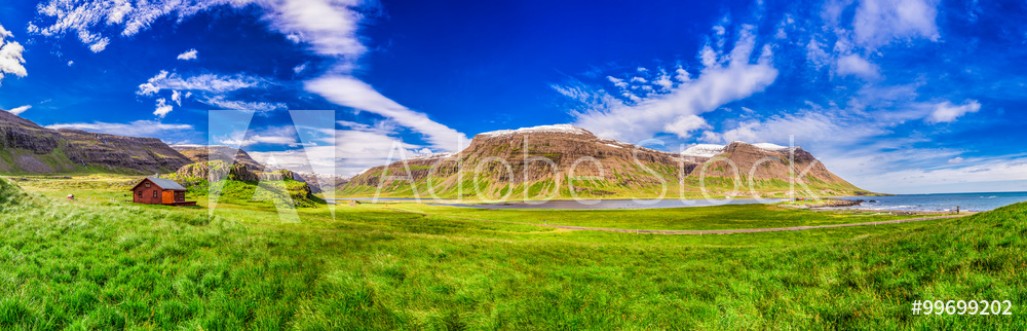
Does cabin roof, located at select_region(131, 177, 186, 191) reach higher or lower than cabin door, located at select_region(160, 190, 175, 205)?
higher

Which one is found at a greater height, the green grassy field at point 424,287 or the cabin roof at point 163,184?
the cabin roof at point 163,184

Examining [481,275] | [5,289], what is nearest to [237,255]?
[5,289]

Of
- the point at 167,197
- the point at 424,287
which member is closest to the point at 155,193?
the point at 167,197

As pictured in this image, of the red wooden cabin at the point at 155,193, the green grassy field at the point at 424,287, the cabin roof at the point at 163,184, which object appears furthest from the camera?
the cabin roof at the point at 163,184

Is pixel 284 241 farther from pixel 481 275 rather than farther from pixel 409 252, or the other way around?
pixel 481 275

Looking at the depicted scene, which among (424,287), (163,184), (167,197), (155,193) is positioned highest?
(163,184)

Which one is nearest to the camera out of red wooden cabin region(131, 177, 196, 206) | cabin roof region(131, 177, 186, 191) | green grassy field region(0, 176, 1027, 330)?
green grassy field region(0, 176, 1027, 330)

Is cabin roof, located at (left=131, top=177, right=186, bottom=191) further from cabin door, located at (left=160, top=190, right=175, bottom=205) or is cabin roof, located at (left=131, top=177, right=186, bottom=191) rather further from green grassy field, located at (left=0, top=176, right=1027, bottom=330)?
green grassy field, located at (left=0, top=176, right=1027, bottom=330)

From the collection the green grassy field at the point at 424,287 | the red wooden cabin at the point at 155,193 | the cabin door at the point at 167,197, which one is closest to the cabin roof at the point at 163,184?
the red wooden cabin at the point at 155,193

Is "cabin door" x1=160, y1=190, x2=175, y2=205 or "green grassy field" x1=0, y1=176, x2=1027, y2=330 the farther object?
"cabin door" x1=160, y1=190, x2=175, y2=205

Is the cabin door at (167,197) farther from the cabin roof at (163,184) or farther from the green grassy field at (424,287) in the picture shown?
the green grassy field at (424,287)

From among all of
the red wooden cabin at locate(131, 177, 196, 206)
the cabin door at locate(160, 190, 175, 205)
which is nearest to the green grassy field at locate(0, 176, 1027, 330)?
the cabin door at locate(160, 190, 175, 205)

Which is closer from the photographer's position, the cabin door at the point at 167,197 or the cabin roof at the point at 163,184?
the cabin door at the point at 167,197

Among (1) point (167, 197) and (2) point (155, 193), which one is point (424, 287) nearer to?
(1) point (167, 197)
